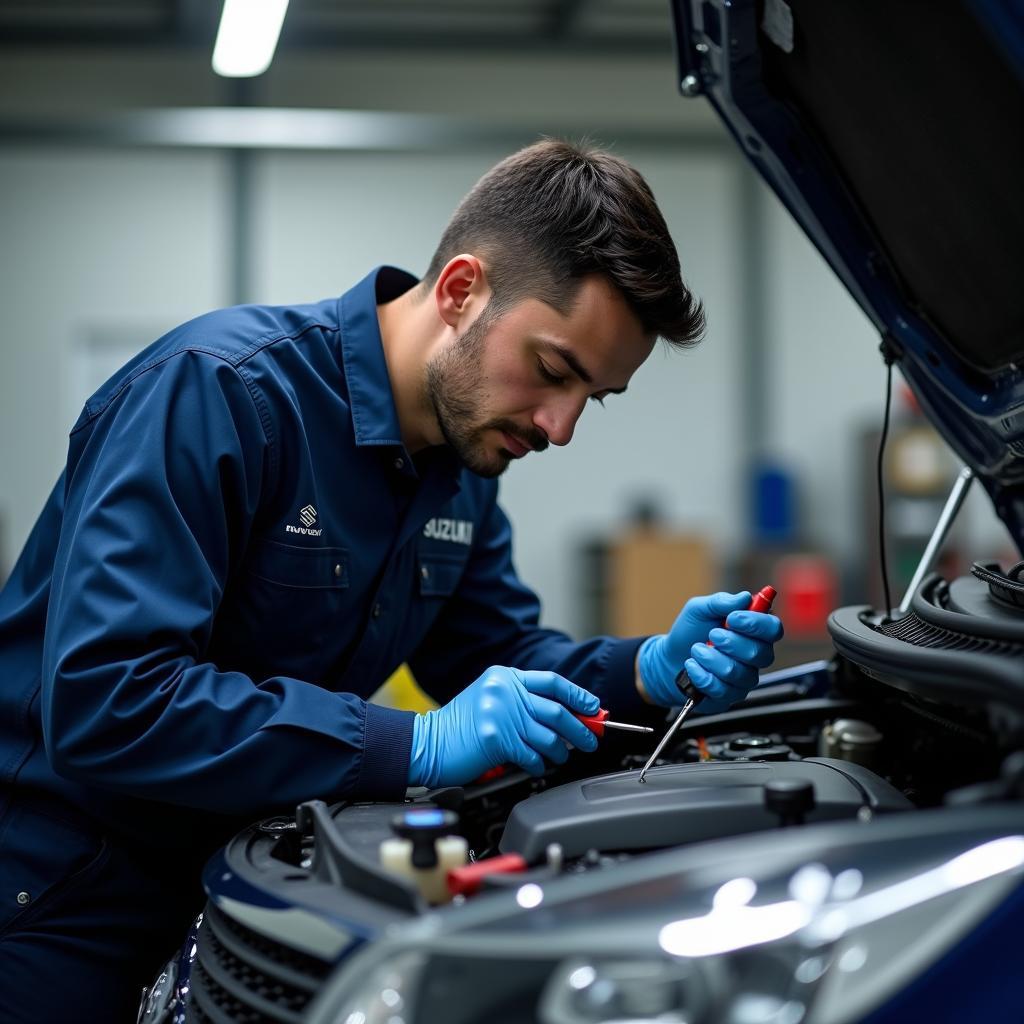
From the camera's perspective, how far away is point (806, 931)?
627mm

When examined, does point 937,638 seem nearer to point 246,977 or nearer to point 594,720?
point 594,720

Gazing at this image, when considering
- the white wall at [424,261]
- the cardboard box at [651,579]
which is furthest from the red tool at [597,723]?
the white wall at [424,261]

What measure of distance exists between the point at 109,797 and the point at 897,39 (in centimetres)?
108

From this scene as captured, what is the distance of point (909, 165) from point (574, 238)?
1.22ft

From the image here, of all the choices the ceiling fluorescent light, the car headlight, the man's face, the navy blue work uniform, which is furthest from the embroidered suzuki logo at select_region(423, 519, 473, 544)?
the ceiling fluorescent light

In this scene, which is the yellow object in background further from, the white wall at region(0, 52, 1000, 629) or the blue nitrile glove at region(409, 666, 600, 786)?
the white wall at region(0, 52, 1000, 629)

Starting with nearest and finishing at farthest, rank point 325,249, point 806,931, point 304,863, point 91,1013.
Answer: point 806,931
point 304,863
point 91,1013
point 325,249

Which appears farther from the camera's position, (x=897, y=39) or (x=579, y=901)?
(x=897, y=39)

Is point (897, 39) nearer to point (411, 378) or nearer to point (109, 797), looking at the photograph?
point (411, 378)

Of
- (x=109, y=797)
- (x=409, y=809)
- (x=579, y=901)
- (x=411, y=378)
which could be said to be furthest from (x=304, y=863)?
(x=411, y=378)

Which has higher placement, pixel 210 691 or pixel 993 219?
pixel 993 219

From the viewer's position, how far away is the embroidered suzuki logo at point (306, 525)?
4.24 feet

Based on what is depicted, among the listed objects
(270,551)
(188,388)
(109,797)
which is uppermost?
(188,388)

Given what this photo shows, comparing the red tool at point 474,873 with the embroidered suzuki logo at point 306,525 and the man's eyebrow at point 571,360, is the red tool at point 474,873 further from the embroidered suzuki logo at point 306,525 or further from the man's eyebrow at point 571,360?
the man's eyebrow at point 571,360
